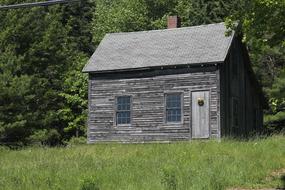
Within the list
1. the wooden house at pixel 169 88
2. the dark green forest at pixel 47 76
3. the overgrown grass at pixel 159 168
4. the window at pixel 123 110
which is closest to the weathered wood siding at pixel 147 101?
the wooden house at pixel 169 88

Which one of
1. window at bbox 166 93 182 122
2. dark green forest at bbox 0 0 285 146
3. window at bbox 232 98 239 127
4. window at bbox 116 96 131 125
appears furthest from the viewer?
dark green forest at bbox 0 0 285 146

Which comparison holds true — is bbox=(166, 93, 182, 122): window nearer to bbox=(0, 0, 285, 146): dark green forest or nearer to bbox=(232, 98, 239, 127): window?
bbox=(232, 98, 239, 127): window

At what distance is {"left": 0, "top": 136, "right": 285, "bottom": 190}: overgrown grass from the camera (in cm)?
1379

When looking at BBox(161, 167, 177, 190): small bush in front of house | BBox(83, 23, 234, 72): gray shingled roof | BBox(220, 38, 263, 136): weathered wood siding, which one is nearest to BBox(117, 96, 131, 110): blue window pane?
BBox(83, 23, 234, 72): gray shingled roof

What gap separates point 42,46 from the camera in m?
39.3

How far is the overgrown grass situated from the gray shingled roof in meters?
6.21

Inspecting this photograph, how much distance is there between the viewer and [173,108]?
89.1 ft

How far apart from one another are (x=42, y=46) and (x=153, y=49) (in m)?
12.8

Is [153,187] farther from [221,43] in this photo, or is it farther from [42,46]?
[42,46]

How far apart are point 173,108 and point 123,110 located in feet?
8.65

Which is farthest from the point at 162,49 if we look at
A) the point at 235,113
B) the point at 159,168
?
the point at 159,168

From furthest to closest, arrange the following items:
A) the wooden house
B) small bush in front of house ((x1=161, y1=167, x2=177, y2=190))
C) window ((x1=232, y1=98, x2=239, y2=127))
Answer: window ((x1=232, y1=98, x2=239, y2=127))
the wooden house
small bush in front of house ((x1=161, y1=167, x2=177, y2=190))

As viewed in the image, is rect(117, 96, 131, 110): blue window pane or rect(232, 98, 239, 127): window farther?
rect(232, 98, 239, 127): window

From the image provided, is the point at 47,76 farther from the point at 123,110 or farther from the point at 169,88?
the point at 169,88
